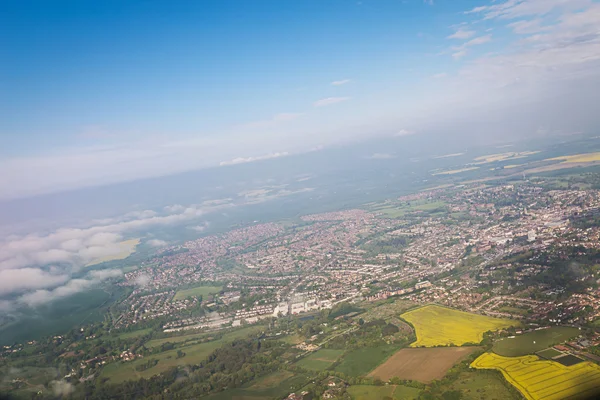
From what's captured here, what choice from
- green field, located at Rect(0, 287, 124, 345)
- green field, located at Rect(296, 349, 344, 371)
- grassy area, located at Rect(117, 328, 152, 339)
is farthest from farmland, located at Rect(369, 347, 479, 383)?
green field, located at Rect(0, 287, 124, 345)

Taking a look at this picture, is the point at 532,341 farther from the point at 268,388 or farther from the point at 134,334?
the point at 134,334

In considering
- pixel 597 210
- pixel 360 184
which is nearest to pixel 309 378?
pixel 597 210

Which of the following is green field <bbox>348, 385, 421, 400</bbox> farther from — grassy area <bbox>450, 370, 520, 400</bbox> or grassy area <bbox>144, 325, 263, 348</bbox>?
grassy area <bbox>144, 325, 263, 348</bbox>

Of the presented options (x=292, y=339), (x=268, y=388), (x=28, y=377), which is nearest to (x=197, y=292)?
(x=28, y=377)

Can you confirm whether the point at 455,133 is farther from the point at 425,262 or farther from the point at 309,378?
the point at 309,378

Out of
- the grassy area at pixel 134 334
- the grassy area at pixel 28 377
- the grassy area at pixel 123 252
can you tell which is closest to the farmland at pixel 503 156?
the grassy area at pixel 123 252
